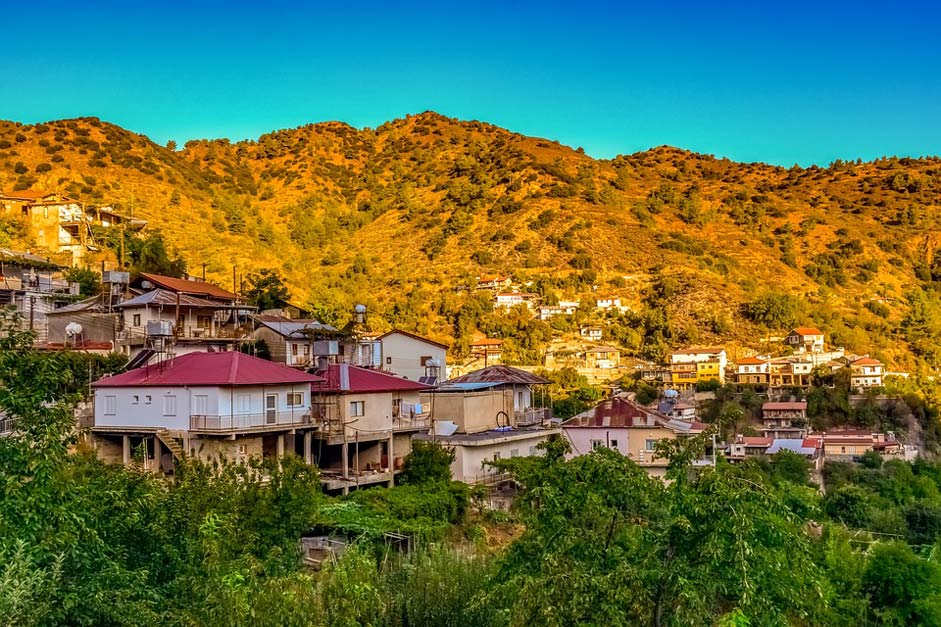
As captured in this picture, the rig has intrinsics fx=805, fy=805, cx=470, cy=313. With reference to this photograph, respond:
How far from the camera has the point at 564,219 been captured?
98.8m

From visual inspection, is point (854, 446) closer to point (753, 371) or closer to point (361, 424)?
point (753, 371)

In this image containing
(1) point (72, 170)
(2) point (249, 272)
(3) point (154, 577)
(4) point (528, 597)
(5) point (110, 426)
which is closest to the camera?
(4) point (528, 597)

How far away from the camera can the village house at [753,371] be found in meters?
65.2

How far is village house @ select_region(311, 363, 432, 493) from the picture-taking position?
24.5 meters

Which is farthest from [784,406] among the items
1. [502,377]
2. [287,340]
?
[287,340]

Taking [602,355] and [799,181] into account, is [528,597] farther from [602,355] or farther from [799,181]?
[799,181]

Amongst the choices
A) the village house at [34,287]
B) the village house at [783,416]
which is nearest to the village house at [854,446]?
the village house at [783,416]

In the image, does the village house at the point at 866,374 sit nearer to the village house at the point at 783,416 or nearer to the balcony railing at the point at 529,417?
the village house at the point at 783,416

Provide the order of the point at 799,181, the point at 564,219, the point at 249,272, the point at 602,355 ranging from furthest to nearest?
the point at 799,181 < the point at 564,219 < the point at 249,272 < the point at 602,355

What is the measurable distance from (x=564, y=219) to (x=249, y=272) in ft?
136

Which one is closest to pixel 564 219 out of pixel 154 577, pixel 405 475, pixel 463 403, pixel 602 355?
pixel 602 355

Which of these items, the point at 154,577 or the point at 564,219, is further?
the point at 564,219

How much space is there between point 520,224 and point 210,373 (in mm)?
78387

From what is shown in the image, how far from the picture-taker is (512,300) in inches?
3061
